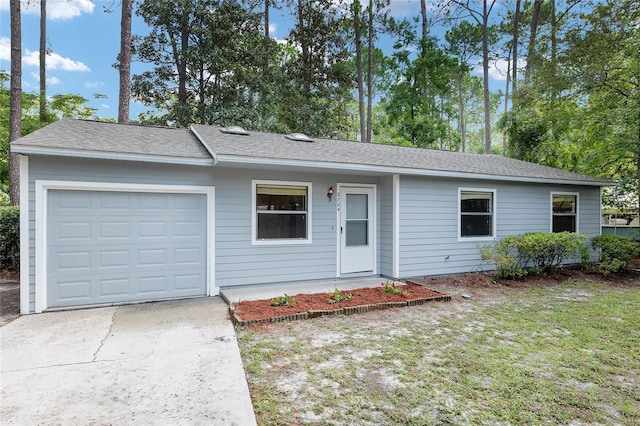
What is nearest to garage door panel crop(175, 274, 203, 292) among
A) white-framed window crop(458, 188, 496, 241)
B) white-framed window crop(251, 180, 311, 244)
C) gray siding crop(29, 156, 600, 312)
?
gray siding crop(29, 156, 600, 312)

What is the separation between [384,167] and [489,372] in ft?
13.7

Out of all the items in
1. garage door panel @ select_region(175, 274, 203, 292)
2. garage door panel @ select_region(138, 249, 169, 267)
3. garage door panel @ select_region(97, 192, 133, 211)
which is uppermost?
garage door panel @ select_region(97, 192, 133, 211)

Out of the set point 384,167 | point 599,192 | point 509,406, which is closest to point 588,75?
point 599,192

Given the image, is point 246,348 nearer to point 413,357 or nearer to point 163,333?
point 163,333

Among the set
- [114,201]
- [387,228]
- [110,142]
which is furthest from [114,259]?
[387,228]

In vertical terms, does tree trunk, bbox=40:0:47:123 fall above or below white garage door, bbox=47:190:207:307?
above

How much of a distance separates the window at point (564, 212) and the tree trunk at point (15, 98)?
13.7 meters

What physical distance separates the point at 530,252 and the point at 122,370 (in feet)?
25.6

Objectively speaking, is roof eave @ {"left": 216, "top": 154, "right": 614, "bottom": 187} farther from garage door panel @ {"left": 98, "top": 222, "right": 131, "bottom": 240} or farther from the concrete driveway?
the concrete driveway

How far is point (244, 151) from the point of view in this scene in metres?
5.80

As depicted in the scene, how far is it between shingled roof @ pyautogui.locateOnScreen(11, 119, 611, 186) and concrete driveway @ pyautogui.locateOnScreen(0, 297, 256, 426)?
2331mm

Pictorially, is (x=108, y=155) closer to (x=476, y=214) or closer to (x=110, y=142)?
(x=110, y=142)

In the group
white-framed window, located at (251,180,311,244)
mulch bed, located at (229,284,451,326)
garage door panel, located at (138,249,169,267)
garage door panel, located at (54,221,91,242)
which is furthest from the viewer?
white-framed window, located at (251,180,311,244)

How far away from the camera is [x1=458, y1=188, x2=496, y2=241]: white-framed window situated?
25.8 feet
